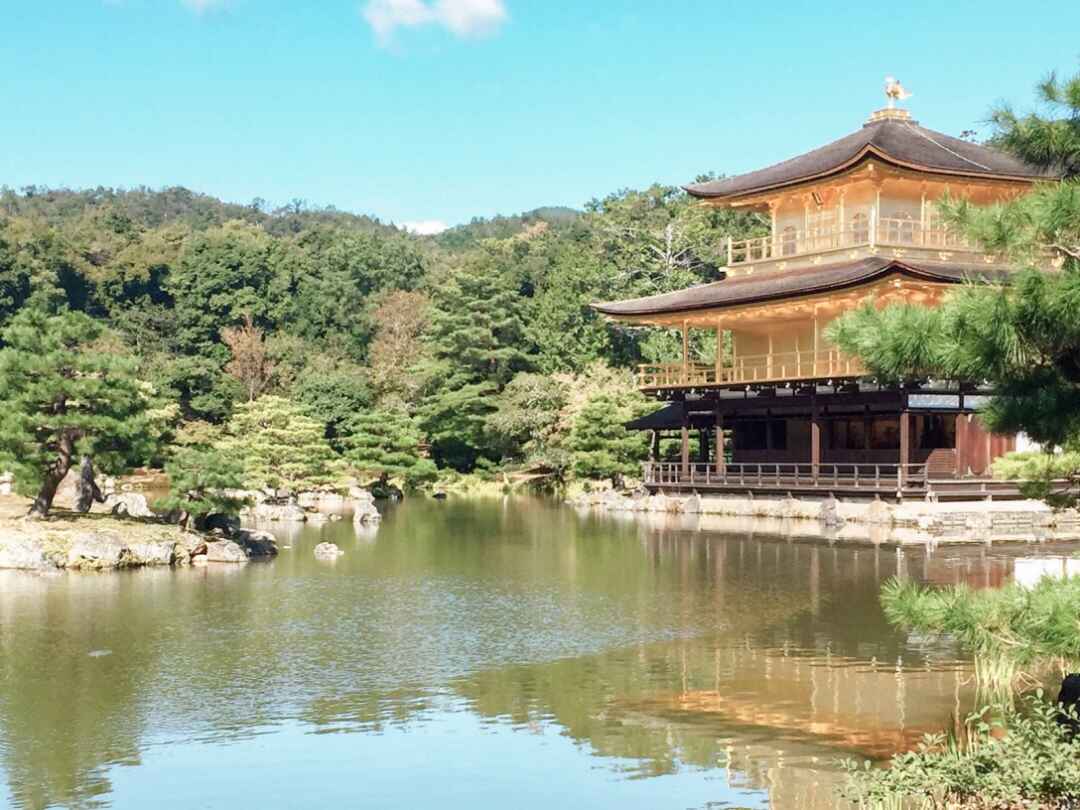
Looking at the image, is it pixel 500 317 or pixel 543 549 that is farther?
pixel 500 317

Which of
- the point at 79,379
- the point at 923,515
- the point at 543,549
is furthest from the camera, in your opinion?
the point at 923,515

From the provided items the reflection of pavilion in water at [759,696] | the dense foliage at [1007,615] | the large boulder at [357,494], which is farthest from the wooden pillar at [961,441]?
the dense foliage at [1007,615]

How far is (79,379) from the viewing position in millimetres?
21797

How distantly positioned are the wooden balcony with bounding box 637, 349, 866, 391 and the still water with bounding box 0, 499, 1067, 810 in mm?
11073

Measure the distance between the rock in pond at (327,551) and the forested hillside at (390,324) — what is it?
12.8 meters

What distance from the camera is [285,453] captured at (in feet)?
120

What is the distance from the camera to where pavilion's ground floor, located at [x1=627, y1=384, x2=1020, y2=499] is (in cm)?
3089

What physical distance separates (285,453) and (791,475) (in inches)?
522

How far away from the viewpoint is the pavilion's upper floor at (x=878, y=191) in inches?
1344

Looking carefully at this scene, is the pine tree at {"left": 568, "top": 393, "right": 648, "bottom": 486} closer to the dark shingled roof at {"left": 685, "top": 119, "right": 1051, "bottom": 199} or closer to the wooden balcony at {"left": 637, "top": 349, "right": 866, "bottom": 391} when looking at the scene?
the wooden balcony at {"left": 637, "top": 349, "right": 866, "bottom": 391}

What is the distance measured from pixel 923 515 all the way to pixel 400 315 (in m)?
36.1

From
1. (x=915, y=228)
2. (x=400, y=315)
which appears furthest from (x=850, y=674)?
(x=400, y=315)

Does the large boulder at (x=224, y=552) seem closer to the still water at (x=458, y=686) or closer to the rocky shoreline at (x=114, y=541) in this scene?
the rocky shoreline at (x=114, y=541)

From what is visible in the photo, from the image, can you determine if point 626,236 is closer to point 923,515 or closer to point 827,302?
point 827,302
